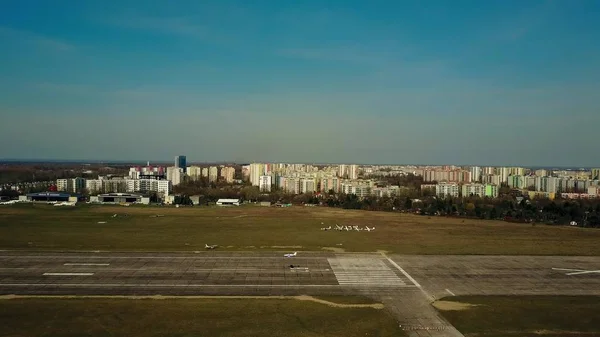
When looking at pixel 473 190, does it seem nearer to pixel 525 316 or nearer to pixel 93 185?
pixel 525 316

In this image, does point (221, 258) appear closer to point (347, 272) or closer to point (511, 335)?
point (347, 272)

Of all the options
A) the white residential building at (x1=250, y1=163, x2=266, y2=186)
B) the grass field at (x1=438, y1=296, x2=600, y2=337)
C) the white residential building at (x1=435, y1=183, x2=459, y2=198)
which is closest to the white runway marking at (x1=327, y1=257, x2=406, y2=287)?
the grass field at (x1=438, y1=296, x2=600, y2=337)

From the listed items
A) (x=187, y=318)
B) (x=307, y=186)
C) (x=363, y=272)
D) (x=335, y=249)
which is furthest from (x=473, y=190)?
(x=187, y=318)

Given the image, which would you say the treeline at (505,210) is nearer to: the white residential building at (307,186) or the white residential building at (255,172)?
the white residential building at (307,186)

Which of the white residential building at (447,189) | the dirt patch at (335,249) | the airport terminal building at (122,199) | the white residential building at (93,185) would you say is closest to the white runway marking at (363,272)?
the dirt patch at (335,249)

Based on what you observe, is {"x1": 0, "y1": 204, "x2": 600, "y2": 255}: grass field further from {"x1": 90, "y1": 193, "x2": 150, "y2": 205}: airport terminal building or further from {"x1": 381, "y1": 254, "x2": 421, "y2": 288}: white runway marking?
{"x1": 90, "y1": 193, "x2": 150, "y2": 205}: airport terminal building

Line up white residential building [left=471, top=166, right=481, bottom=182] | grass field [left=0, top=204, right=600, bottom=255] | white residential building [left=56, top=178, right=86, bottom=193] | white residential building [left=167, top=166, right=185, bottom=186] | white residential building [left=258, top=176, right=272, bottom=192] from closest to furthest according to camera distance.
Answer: grass field [left=0, top=204, right=600, bottom=255] → white residential building [left=56, top=178, right=86, bottom=193] → white residential building [left=258, top=176, right=272, bottom=192] → white residential building [left=167, top=166, right=185, bottom=186] → white residential building [left=471, top=166, right=481, bottom=182]

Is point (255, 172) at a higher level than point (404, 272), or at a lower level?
higher
